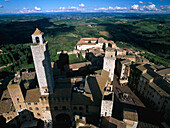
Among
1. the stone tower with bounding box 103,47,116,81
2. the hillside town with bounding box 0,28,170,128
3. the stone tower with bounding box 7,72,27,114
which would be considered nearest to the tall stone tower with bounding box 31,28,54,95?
the hillside town with bounding box 0,28,170,128

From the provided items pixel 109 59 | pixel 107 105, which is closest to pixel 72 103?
pixel 107 105

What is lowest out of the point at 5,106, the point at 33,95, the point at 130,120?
the point at 5,106

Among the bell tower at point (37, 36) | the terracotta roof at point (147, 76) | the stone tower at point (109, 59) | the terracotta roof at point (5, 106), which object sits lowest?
the terracotta roof at point (5, 106)

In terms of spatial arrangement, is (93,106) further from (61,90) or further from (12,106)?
(12,106)

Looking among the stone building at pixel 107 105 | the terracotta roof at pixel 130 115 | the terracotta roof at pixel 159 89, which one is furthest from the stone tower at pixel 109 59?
the terracotta roof at pixel 130 115

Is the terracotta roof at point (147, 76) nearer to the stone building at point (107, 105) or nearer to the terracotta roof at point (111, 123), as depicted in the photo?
the stone building at point (107, 105)

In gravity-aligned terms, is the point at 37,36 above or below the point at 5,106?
above

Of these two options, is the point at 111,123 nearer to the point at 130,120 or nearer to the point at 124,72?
the point at 130,120

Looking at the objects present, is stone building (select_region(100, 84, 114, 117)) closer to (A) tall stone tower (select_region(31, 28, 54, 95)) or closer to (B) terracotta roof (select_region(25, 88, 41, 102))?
(A) tall stone tower (select_region(31, 28, 54, 95))
